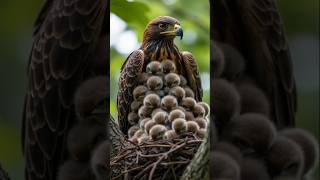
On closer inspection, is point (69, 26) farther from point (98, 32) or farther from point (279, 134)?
point (279, 134)

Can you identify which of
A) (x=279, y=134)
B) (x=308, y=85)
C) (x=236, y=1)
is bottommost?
(x=279, y=134)

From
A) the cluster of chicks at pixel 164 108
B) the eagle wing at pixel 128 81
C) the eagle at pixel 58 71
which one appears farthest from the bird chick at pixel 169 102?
the eagle at pixel 58 71

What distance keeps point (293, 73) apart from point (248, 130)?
23 centimetres

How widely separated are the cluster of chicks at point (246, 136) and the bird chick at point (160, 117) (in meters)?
0.15

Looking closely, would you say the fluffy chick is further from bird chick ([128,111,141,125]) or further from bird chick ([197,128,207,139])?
bird chick ([197,128,207,139])

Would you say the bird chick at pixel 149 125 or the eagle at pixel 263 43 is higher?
the eagle at pixel 263 43

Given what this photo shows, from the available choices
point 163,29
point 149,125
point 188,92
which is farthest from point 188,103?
point 163,29

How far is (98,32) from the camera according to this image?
1.40m

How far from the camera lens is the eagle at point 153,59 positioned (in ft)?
4.73

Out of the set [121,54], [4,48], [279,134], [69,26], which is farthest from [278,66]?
[4,48]

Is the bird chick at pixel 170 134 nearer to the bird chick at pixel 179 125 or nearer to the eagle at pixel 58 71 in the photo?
the bird chick at pixel 179 125

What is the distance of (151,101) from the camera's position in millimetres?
1427

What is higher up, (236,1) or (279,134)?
(236,1)

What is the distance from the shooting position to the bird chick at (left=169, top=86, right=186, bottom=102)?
4.67ft
